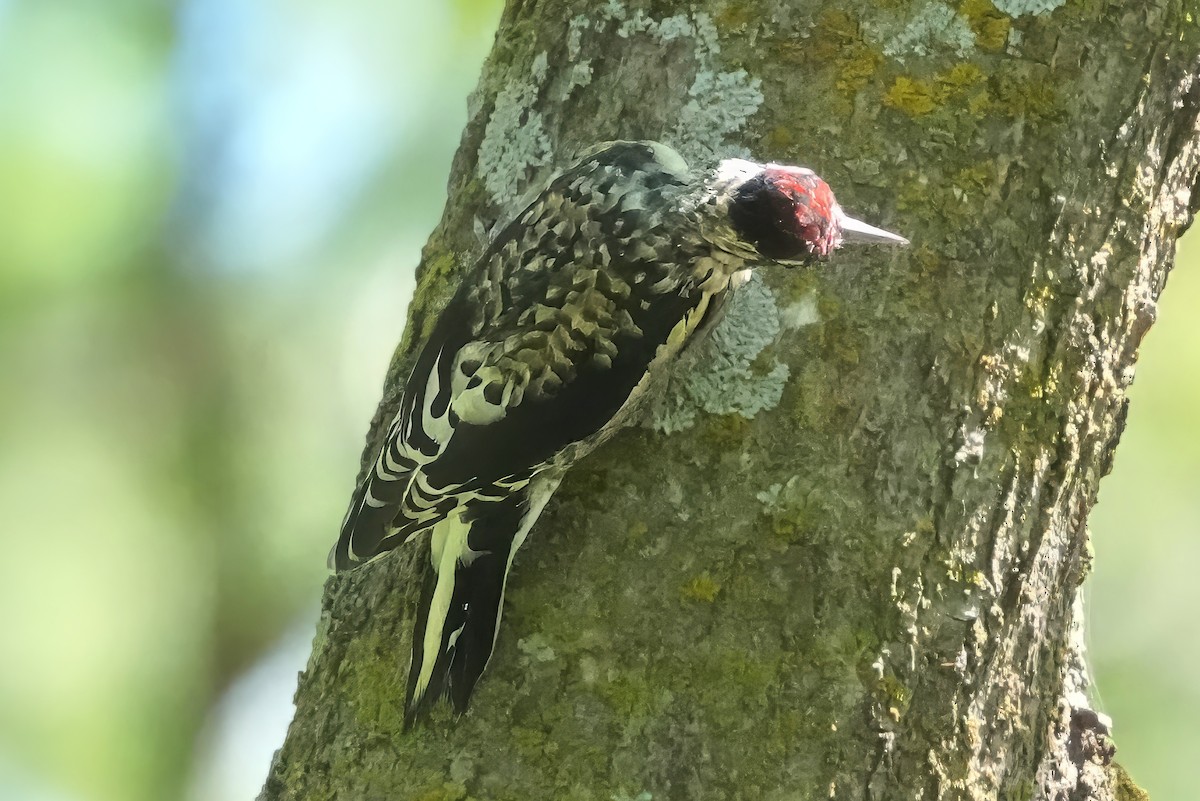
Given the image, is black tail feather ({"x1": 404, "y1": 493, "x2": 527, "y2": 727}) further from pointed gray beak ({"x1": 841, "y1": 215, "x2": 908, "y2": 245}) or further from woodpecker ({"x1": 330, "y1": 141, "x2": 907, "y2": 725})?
pointed gray beak ({"x1": 841, "y1": 215, "x2": 908, "y2": 245})

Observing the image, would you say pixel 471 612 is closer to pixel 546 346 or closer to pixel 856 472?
pixel 546 346

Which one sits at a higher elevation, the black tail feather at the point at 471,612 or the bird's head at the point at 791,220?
the bird's head at the point at 791,220

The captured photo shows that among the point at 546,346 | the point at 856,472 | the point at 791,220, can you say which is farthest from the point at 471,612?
the point at 791,220

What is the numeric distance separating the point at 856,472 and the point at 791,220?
1.31 ft

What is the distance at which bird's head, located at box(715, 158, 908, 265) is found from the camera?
1566 mm

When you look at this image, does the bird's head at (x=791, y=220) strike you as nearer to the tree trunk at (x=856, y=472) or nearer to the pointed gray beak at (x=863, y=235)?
the pointed gray beak at (x=863, y=235)

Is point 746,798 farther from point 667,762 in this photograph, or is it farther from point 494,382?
point 494,382

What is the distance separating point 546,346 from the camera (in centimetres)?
173

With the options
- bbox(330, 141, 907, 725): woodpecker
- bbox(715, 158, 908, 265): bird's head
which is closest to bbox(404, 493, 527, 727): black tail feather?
bbox(330, 141, 907, 725): woodpecker

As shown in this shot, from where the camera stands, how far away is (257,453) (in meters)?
4.16

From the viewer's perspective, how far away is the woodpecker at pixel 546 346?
63.7 inches

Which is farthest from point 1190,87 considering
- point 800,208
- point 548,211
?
point 548,211

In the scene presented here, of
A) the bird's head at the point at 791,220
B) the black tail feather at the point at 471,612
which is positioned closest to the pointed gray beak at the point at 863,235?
the bird's head at the point at 791,220

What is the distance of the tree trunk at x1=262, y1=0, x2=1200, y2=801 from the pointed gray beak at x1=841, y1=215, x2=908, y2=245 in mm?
87
